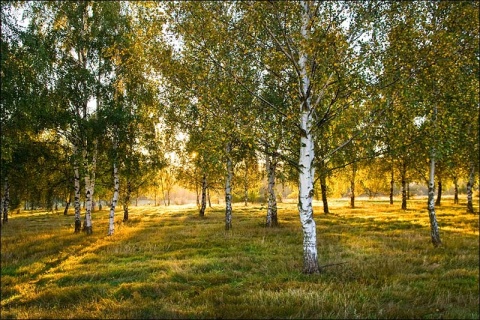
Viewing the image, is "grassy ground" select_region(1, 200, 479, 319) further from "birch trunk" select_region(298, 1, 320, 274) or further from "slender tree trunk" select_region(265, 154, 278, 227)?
"slender tree trunk" select_region(265, 154, 278, 227)

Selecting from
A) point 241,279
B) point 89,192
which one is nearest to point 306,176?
point 241,279

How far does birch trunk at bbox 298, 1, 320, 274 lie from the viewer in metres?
10.7

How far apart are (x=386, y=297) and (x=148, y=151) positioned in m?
19.8

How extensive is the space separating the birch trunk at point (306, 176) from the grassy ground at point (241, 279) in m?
0.77

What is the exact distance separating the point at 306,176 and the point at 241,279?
4.04 meters

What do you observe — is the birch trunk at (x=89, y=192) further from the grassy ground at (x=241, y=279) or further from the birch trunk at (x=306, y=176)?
the birch trunk at (x=306, y=176)

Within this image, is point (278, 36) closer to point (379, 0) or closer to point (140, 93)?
point (379, 0)

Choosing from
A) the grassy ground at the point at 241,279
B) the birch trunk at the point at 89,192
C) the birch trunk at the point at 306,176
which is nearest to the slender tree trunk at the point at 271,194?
the grassy ground at the point at 241,279

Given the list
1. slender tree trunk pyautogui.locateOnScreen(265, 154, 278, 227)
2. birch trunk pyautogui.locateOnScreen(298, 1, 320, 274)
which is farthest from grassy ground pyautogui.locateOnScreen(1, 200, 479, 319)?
slender tree trunk pyautogui.locateOnScreen(265, 154, 278, 227)

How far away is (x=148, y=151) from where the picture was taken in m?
24.4

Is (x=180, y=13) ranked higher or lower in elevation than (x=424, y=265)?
higher

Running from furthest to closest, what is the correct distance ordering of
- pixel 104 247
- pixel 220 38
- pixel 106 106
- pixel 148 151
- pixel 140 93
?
pixel 148 151, pixel 140 93, pixel 106 106, pixel 104 247, pixel 220 38

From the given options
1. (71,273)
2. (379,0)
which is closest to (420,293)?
(379,0)

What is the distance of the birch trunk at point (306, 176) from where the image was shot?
10.7 metres
